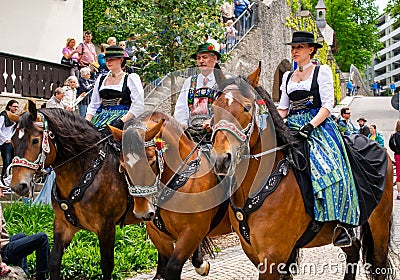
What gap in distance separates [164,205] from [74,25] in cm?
1615

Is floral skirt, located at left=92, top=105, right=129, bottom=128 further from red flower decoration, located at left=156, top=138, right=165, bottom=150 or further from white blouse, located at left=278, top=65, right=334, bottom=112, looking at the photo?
white blouse, located at left=278, top=65, right=334, bottom=112

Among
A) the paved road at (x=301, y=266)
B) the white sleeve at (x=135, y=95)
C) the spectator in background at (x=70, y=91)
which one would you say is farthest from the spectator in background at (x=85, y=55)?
the white sleeve at (x=135, y=95)

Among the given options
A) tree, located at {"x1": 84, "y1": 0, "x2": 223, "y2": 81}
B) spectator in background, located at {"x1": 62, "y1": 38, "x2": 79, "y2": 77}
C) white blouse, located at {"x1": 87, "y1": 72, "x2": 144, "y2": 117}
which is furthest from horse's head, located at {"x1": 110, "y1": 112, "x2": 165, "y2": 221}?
spectator in background, located at {"x1": 62, "y1": 38, "x2": 79, "y2": 77}

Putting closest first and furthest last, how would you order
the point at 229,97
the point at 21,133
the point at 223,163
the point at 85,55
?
the point at 223,163 → the point at 229,97 → the point at 21,133 → the point at 85,55

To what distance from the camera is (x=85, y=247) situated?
7.90 metres

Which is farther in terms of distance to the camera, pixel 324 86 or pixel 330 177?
pixel 324 86

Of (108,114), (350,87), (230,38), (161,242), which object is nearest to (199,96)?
(108,114)

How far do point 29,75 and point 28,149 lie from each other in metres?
9.96

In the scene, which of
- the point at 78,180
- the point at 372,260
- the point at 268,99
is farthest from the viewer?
the point at 372,260

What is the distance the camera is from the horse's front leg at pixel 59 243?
5789 millimetres

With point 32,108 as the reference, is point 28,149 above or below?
below

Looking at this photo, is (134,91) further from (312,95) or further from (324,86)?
(324,86)

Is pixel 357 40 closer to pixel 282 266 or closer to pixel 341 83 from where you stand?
pixel 341 83

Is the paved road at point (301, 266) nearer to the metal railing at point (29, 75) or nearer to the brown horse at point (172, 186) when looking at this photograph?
the brown horse at point (172, 186)
